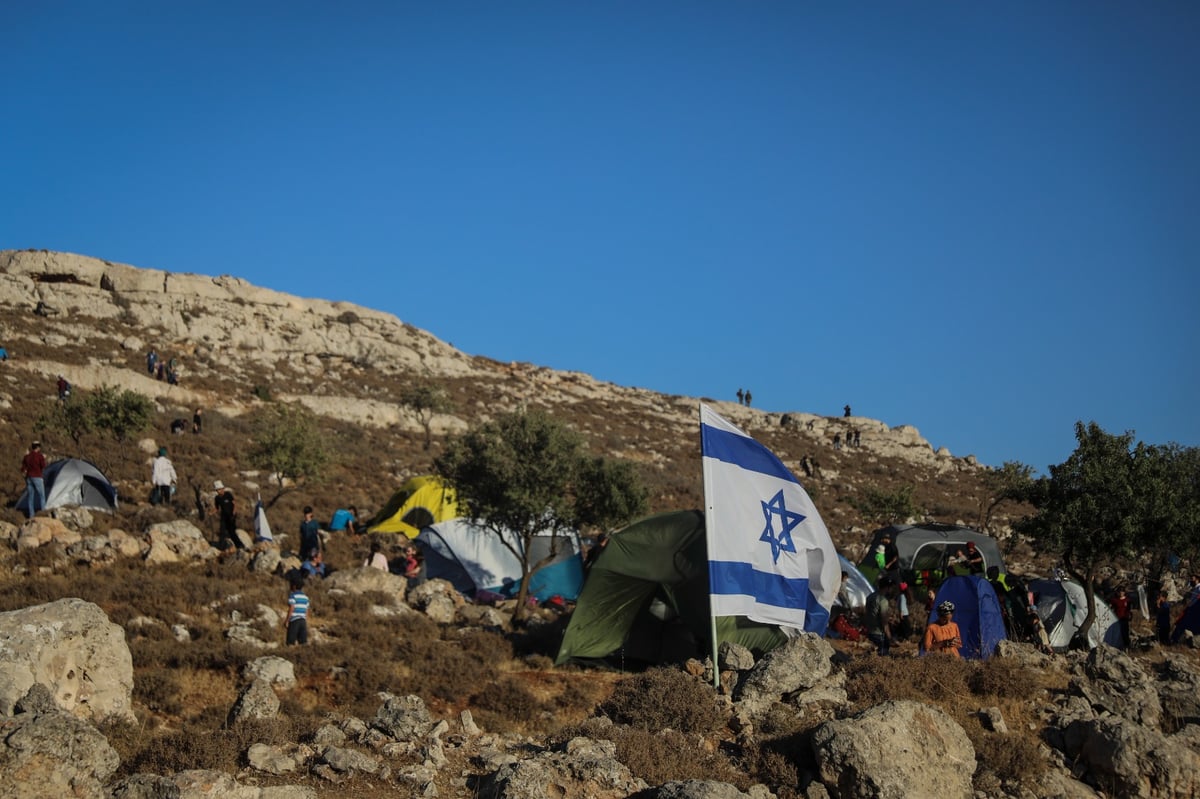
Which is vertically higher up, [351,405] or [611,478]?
[351,405]

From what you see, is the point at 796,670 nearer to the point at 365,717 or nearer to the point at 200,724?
the point at 365,717

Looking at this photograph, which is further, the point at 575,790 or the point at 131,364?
the point at 131,364

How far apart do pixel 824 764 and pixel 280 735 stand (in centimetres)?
584

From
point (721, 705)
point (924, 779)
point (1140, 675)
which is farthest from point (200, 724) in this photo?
point (1140, 675)

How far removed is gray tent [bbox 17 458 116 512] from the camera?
22.8m

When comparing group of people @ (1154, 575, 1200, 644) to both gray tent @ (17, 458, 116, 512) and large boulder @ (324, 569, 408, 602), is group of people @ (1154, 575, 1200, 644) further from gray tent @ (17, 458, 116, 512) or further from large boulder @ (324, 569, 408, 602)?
gray tent @ (17, 458, 116, 512)

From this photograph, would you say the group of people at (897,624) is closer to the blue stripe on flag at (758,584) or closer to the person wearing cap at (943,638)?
the person wearing cap at (943,638)

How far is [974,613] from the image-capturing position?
14781mm

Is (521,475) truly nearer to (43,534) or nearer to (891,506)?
(43,534)

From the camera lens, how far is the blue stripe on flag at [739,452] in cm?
1385

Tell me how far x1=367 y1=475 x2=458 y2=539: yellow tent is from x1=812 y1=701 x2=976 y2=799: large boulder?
19.1 meters

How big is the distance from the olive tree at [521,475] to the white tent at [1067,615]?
10.6 meters

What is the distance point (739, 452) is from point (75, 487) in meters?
18.2

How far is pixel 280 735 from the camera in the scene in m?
9.97
